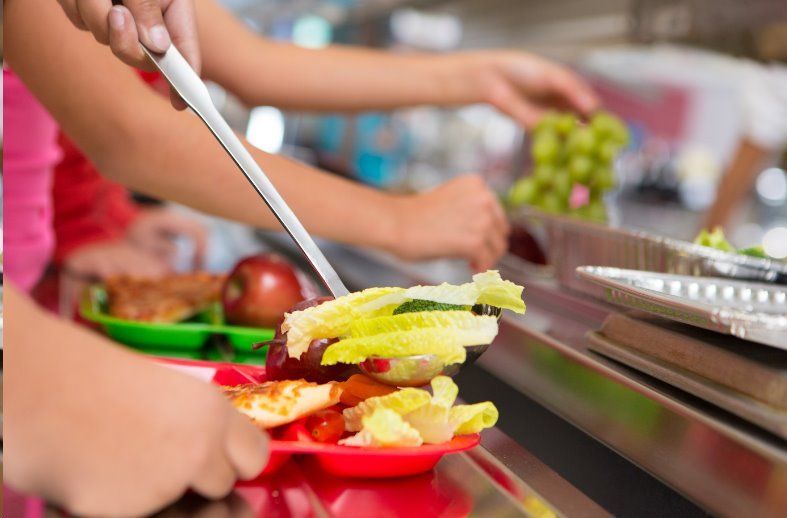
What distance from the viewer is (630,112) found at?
8.35 m

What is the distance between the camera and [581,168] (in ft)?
5.19

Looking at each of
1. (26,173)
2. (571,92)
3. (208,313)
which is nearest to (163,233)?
(26,173)

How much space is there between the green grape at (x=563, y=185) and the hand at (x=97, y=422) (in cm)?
117

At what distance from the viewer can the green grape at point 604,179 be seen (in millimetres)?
1578

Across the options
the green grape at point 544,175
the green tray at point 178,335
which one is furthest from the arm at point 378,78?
the green tray at point 178,335

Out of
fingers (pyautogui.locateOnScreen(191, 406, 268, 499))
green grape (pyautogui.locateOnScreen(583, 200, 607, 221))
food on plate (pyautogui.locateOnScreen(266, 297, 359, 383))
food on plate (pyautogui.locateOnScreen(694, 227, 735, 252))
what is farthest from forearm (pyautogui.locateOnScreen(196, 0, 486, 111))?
fingers (pyautogui.locateOnScreen(191, 406, 268, 499))

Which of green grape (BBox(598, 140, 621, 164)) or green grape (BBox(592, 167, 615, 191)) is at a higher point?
green grape (BBox(598, 140, 621, 164))

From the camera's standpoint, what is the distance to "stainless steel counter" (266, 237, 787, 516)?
68cm

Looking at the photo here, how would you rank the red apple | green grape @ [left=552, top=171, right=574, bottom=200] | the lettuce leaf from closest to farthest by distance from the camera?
the lettuce leaf < the red apple < green grape @ [left=552, top=171, right=574, bottom=200]

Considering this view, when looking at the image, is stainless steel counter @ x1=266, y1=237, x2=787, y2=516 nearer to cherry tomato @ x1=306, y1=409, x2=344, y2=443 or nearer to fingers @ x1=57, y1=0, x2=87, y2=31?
cherry tomato @ x1=306, y1=409, x2=344, y2=443

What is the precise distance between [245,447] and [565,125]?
1288 mm

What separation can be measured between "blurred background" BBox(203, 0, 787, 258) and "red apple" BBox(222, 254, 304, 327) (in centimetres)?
27

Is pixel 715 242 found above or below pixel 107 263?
above

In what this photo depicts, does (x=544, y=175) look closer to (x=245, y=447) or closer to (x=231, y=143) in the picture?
(x=231, y=143)
